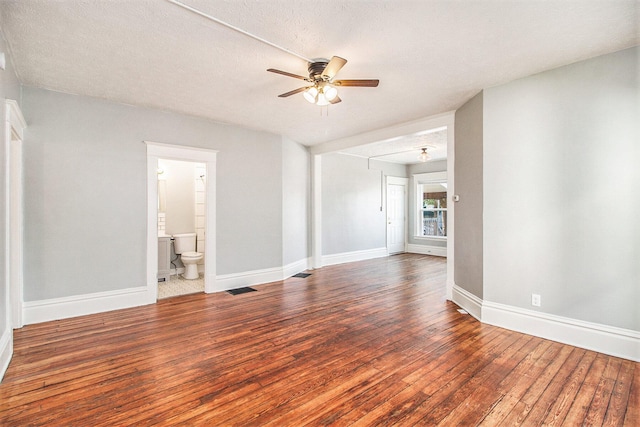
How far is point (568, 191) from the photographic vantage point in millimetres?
2834

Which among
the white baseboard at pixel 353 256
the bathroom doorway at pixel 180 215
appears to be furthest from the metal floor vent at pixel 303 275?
the bathroom doorway at pixel 180 215

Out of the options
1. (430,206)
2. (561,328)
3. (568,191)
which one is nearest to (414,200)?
(430,206)

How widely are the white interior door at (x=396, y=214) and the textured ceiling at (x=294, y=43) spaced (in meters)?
4.95

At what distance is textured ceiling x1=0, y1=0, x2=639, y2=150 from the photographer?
2.04m

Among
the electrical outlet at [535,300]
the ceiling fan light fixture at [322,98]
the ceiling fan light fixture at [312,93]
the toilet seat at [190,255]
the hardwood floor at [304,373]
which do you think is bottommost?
the hardwood floor at [304,373]

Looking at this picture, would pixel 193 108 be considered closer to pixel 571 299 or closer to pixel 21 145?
pixel 21 145

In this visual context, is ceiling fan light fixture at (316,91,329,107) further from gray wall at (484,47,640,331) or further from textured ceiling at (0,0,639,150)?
gray wall at (484,47,640,331)

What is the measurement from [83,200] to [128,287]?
3.97 ft

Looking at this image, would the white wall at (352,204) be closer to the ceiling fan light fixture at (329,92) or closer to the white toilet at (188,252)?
the white toilet at (188,252)

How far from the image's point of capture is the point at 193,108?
4.02 metres

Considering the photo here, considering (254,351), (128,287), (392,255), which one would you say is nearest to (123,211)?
(128,287)

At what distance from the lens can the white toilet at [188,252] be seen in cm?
550

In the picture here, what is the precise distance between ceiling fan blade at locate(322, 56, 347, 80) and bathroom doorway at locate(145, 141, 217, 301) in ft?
8.73

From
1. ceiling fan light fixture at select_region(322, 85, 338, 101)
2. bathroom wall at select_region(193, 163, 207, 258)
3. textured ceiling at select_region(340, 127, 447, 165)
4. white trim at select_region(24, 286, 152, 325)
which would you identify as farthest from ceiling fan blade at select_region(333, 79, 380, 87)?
bathroom wall at select_region(193, 163, 207, 258)
